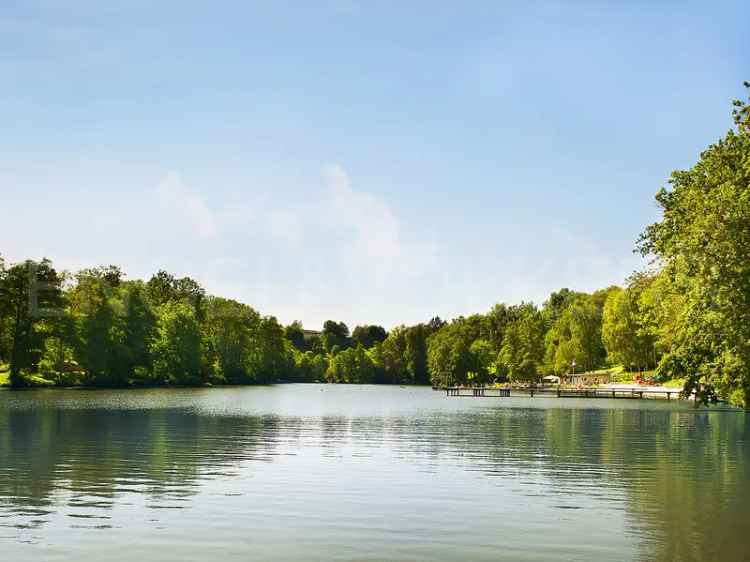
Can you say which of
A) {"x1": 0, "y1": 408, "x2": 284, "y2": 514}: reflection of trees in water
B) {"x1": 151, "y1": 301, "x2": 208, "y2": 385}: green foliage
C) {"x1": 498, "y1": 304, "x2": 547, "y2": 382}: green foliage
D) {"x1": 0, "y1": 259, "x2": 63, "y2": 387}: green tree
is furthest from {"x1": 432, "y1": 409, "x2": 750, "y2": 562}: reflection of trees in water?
{"x1": 498, "y1": 304, "x2": 547, "y2": 382}: green foliage

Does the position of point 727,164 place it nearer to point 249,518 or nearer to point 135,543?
point 249,518

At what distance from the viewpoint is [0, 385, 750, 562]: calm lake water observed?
59.7 feet

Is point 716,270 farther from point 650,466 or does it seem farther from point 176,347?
point 176,347

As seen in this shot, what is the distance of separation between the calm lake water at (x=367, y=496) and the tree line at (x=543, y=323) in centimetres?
→ 759

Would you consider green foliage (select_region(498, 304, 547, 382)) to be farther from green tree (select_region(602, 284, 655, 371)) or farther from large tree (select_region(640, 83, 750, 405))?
large tree (select_region(640, 83, 750, 405))

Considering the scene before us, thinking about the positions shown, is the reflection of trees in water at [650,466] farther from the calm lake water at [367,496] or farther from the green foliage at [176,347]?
the green foliage at [176,347]

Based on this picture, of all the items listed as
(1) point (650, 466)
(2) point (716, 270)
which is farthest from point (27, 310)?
(1) point (650, 466)

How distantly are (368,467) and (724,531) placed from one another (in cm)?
1548

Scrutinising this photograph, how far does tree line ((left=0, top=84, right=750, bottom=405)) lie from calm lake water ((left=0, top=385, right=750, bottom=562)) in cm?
759

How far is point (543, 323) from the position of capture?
19112 centimetres

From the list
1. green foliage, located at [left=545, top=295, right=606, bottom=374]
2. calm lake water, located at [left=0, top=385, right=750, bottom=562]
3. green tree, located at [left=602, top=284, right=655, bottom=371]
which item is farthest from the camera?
green foliage, located at [left=545, top=295, right=606, bottom=374]

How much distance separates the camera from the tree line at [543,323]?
1847 inches

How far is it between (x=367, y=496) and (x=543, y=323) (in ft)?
558

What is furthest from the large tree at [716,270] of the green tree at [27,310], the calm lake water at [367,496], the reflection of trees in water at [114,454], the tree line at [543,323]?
the green tree at [27,310]
